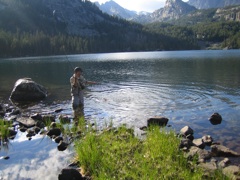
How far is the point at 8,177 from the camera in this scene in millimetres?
10180

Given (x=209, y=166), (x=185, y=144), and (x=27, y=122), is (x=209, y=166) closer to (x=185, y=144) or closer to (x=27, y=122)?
(x=185, y=144)

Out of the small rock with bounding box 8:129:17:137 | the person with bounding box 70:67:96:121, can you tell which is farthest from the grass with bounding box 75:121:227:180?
the person with bounding box 70:67:96:121

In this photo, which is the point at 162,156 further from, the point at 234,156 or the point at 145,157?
the point at 234,156

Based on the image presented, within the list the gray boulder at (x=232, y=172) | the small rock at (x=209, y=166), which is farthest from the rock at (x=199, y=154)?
the gray boulder at (x=232, y=172)

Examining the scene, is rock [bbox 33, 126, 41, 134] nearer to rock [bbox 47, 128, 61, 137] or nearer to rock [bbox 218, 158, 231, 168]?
rock [bbox 47, 128, 61, 137]

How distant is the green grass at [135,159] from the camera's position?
8.89 m

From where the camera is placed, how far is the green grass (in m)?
8.89

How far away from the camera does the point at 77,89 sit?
21.6m

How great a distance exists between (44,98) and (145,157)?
67.8ft

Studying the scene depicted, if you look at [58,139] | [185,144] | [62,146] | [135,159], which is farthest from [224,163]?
[58,139]

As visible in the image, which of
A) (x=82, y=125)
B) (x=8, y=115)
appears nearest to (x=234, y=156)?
(x=82, y=125)

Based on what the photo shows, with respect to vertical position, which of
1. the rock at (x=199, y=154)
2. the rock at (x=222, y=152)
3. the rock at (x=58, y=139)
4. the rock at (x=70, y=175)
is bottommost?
the rock at (x=222, y=152)

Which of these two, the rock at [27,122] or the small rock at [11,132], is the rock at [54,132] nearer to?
the small rock at [11,132]

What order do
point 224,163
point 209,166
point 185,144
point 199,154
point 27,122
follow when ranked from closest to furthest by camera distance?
point 209,166 < point 224,163 < point 199,154 < point 185,144 < point 27,122
